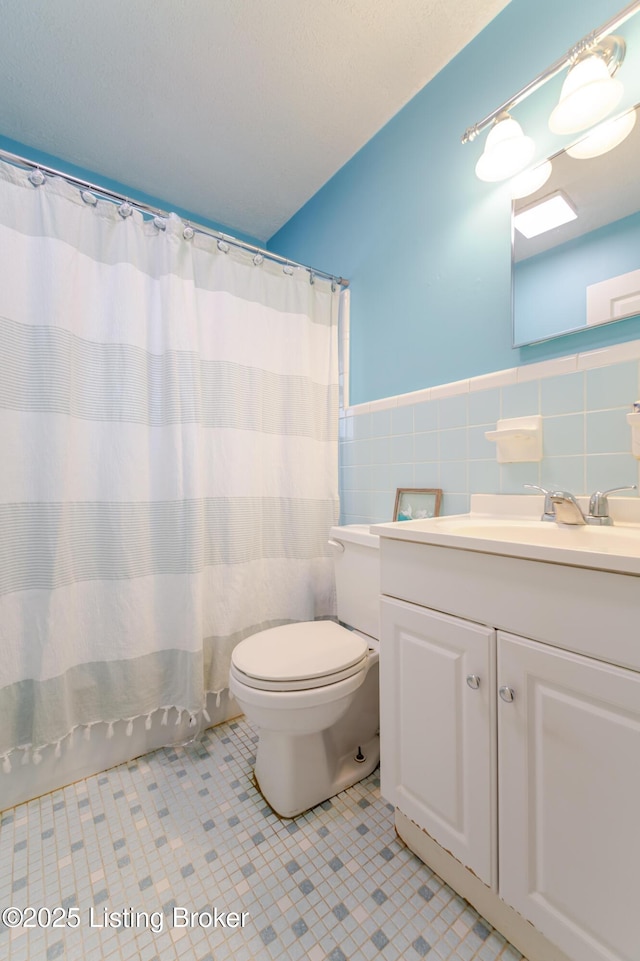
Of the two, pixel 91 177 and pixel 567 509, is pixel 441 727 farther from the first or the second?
pixel 91 177

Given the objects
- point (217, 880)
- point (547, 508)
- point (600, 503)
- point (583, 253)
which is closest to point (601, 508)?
point (600, 503)

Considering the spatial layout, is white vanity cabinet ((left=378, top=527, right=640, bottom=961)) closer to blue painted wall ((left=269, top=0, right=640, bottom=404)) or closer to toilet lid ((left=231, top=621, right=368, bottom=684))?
toilet lid ((left=231, top=621, right=368, bottom=684))

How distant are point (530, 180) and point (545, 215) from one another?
110mm

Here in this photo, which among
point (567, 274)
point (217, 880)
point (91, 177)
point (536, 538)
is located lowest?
point (217, 880)

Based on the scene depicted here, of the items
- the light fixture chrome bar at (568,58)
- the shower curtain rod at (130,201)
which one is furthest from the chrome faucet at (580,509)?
the shower curtain rod at (130,201)

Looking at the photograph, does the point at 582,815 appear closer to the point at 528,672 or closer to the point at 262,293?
the point at 528,672

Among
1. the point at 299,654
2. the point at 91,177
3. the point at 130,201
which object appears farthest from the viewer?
the point at 91,177

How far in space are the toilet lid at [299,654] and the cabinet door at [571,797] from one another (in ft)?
1.56

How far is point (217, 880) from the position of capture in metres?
0.92

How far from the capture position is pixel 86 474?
1.20 meters

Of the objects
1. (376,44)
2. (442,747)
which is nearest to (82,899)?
(442,747)

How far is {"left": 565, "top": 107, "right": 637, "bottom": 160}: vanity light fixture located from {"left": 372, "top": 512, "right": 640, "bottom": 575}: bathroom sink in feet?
3.04

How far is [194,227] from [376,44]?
0.81 meters

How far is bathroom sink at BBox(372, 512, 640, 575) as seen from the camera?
58 cm
